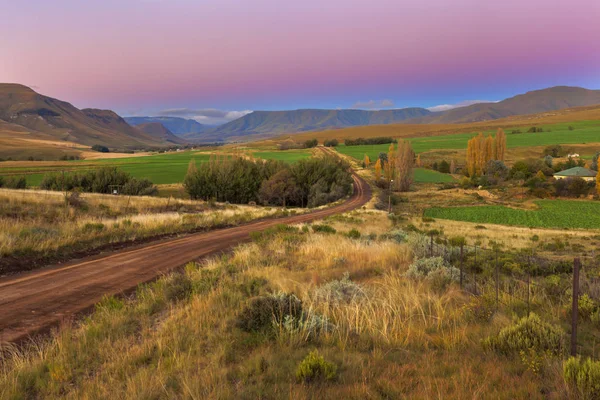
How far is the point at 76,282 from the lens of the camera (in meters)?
10.5

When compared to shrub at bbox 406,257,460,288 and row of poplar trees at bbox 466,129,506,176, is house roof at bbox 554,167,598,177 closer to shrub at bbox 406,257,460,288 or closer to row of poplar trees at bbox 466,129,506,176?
row of poplar trees at bbox 466,129,506,176

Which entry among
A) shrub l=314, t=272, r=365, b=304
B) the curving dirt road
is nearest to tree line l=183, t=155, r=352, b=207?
the curving dirt road

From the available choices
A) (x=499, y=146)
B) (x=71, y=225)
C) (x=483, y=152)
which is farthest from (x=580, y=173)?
(x=71, y=225)

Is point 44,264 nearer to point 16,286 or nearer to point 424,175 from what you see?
point 16,286

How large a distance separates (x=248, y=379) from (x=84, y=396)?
2.01 metres

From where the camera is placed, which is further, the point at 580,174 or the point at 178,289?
the point at 580,174

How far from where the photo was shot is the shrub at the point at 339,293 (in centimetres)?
733

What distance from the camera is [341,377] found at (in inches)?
177

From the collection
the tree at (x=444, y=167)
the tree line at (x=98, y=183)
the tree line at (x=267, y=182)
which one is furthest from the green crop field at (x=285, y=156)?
the tree line at (x=98, y=183)

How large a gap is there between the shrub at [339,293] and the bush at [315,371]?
256cm

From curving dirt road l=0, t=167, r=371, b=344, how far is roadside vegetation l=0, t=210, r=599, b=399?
1.23 metres

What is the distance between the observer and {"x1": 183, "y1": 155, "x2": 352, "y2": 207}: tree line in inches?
2402

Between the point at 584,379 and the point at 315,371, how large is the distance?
3.07 meters

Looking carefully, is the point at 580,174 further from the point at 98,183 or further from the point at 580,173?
the point at 98,183
